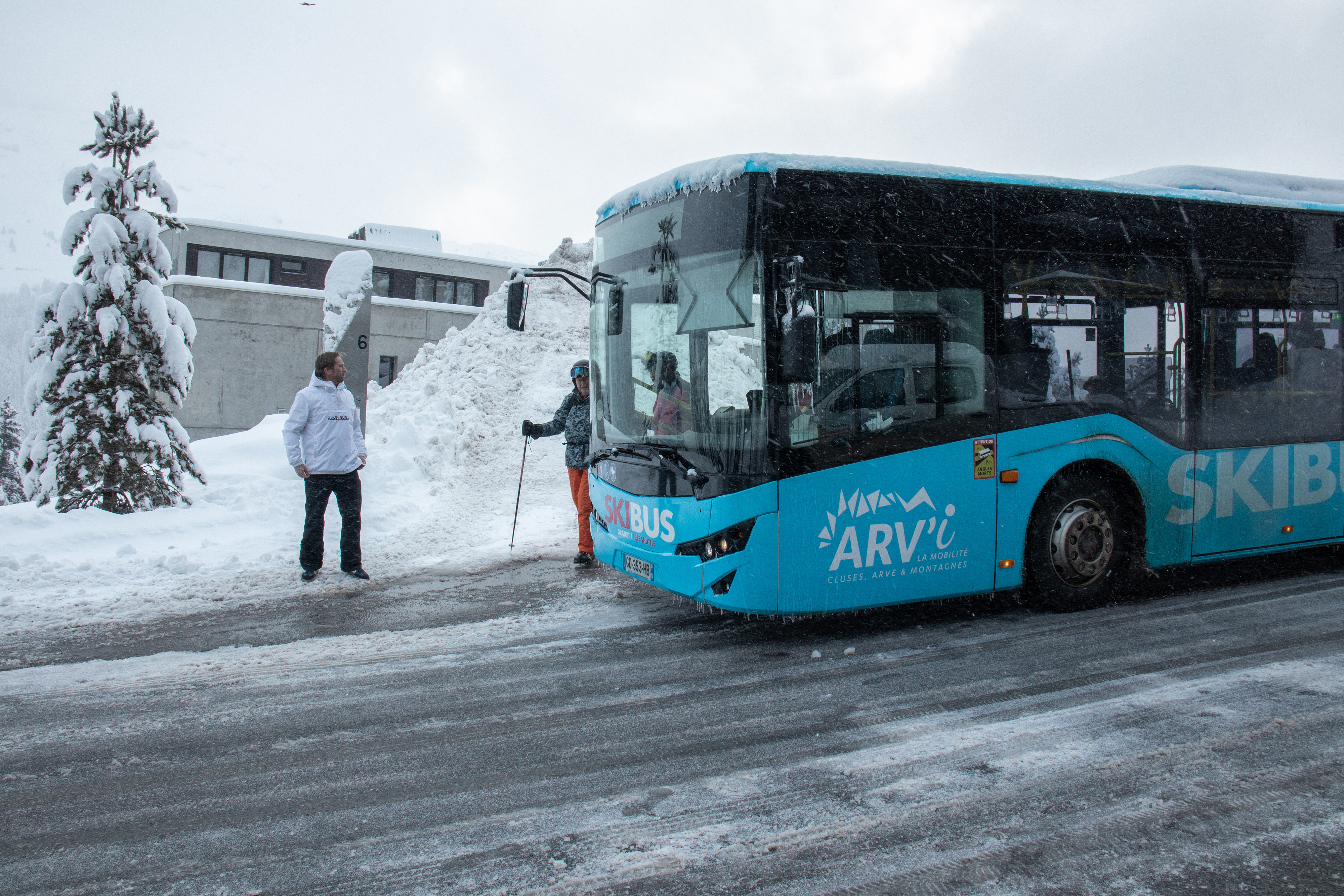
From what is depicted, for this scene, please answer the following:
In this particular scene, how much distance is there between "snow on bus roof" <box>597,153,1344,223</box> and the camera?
17.4ft

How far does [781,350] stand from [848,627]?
2.15 metres

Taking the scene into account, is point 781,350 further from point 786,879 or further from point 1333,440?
point 1333,440

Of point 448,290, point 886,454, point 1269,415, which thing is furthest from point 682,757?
point 448,290

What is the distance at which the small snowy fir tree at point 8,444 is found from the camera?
136 ft

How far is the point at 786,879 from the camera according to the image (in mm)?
2730

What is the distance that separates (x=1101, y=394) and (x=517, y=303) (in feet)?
14.9

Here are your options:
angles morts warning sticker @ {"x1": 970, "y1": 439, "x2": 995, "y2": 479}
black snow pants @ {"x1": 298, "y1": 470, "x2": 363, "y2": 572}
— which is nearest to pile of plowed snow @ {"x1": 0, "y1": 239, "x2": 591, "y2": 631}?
black snow pants @ {"x1": 298, "y1": 470, "x2": 363, "y2": 572}

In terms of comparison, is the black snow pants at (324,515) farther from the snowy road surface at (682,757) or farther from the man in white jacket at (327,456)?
the snowy road surface at (682,757)

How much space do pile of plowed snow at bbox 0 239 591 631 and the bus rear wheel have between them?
15.5ft

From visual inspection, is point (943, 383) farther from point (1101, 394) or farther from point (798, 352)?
point (1101, 394)

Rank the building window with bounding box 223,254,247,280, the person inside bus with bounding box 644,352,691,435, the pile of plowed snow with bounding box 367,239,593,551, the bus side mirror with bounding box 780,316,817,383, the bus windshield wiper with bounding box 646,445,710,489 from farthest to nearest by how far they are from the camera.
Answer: the building window with bounding box 223,254,247,280 < the pile of plowed snow with bounding box 367,239,593,551 < the person inside bus with bounding box 644,352,691,435 < the bus windshield wiper with bounding box 646,445,710,489 < the bus side mirror with bounding box 780,316,817,383

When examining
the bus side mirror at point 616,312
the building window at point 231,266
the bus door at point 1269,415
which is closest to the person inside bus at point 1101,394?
the bus door at point 1269,415

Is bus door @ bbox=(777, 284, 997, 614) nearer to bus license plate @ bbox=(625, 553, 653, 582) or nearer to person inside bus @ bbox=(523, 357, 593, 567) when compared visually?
bus license plate @ bbox=(625, 553, 653, 582)

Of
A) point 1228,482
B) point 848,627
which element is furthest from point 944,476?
point 1228,482
